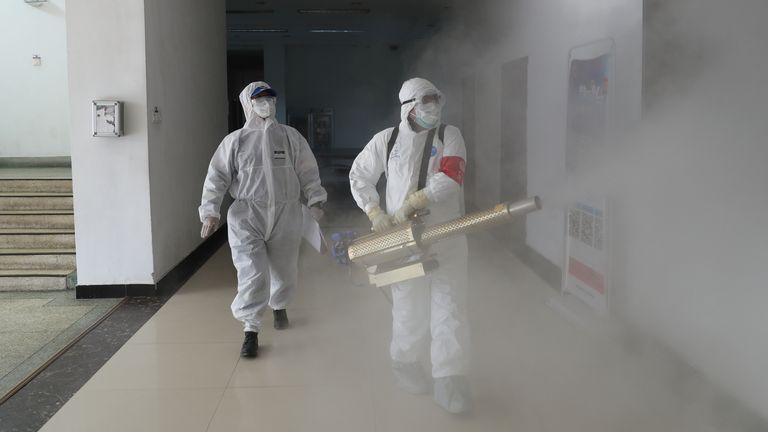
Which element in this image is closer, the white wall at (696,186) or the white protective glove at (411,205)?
the white wall at (696,186)

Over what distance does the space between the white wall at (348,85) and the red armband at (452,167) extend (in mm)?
11124

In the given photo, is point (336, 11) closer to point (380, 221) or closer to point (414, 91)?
point (414, 91)

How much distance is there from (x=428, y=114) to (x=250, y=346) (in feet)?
4.52

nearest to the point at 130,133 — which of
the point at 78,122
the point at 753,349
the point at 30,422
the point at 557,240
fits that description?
the point at 78,122

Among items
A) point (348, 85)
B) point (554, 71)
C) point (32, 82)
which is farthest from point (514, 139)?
point (348, 85)

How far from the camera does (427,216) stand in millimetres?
2582

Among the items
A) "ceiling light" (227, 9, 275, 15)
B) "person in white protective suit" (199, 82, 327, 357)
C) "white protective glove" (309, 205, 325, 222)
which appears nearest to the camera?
"person in white protective suit" (199, 82, 327, 357)

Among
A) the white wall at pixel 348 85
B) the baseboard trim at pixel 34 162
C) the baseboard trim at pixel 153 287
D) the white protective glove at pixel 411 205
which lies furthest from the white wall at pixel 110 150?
the white wall at pixel 348 85

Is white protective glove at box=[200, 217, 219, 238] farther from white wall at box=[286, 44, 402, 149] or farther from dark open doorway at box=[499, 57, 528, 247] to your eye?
white wall at box=[286, 44, 402, 149]

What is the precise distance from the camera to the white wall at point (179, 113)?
4.20 meters

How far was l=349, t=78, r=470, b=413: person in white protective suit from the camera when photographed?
2.47 m

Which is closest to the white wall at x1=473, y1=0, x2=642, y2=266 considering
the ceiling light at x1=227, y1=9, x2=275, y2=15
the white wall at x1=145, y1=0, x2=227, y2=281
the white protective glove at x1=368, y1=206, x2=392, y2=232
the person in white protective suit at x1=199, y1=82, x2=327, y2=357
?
the white protective glove at x1=368, y1=206, x2=392, y2=232

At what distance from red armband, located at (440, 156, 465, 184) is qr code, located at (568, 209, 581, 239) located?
1197 mm

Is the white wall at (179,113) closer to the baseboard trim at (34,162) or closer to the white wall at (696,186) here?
the white wall at (696,186)
